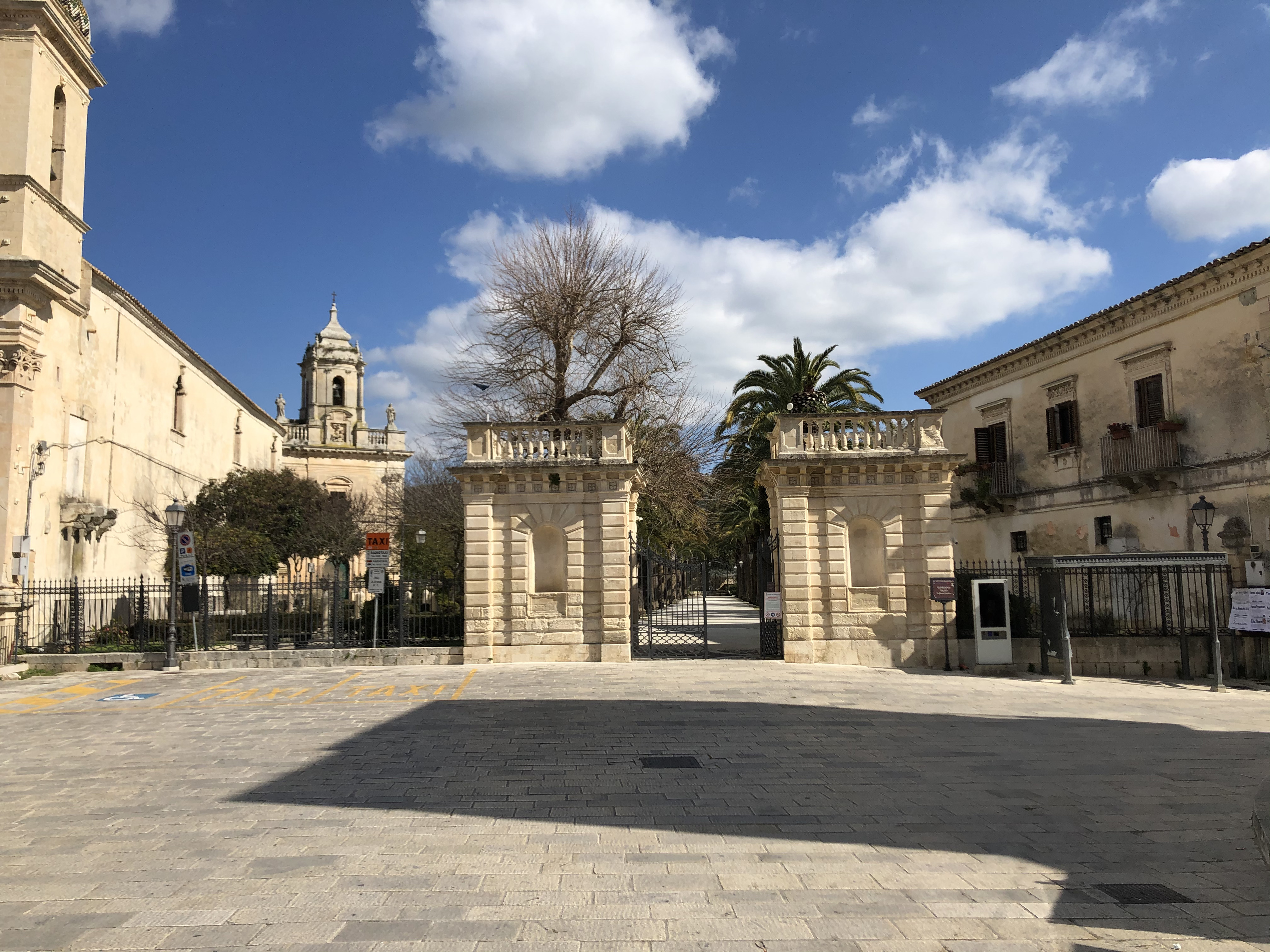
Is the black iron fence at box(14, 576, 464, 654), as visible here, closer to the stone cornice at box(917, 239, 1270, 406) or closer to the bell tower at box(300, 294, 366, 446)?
the stone cornice at box(917, 239, 1270, 406)

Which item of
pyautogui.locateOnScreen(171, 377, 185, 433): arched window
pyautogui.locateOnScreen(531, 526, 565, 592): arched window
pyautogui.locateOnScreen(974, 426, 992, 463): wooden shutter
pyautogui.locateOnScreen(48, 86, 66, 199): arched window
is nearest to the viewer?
pyautogui.locateOnScreen(531, 526, 565, 592): arched window

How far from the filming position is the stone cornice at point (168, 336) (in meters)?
30.0

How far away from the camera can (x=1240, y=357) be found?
2106cm

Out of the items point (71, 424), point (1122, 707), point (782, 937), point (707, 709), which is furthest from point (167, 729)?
point (71, 424)

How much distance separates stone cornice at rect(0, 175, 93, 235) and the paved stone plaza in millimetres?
16316

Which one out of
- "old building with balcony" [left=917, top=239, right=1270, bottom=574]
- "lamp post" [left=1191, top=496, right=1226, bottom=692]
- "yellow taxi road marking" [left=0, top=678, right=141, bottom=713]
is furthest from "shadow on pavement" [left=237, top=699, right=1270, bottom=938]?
"old building with balcony" [left=917, top=239, right=1270, bottom=574]

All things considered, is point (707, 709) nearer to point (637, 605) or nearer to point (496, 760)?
point (496, 760)

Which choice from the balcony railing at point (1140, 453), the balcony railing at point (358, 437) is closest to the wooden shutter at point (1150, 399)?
the balcony railing at point (1140, 453)

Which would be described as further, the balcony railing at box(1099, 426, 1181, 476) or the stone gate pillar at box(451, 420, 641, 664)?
the balcony railing at box(1099, 426, 1181, 476)

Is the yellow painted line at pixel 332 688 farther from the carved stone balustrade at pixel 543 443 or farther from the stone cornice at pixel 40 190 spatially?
the stone cornice at pixel 40 190

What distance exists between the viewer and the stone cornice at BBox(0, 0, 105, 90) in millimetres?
22500

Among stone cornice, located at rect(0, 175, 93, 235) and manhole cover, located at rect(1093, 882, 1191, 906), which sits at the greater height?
stone cornice, located at rect(0, 175, 93, 235)

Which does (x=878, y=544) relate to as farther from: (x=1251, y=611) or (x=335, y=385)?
(x=335, y=385)

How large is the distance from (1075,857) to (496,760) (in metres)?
5.44
